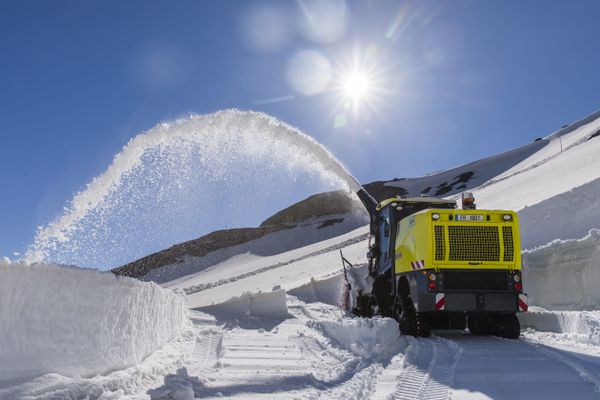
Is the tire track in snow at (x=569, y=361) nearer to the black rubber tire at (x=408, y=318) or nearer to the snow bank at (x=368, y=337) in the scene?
the black rubber tire at (x=408, y=318)

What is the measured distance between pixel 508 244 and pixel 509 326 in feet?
5.90

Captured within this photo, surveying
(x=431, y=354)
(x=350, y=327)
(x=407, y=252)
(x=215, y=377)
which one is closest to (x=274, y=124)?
(x=407, y=252)

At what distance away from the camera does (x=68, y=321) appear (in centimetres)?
576

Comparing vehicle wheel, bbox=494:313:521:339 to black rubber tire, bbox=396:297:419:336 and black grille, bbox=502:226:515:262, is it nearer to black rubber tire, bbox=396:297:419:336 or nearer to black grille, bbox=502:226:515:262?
black grille, bbox=502:226:515:262

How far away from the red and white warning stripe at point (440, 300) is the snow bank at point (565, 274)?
460 cm

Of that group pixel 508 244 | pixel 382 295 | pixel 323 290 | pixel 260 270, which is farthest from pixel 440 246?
pixel 260 270

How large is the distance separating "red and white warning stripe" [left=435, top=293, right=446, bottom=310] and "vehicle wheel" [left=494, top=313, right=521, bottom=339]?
1.77m

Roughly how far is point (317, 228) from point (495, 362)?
54428mm

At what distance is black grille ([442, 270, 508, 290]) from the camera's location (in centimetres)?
1182

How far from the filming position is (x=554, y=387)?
6.91 m

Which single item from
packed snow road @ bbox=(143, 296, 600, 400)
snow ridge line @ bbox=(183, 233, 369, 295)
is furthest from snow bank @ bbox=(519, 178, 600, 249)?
snow ridge line @ bbox=(183, 233, 369, 295)

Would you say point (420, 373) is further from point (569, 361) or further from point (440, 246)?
point (440, 246)

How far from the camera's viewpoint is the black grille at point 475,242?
11.9m

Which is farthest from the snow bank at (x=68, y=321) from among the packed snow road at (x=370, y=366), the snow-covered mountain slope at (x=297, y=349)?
the packed snow road at (x=370, y=366)
